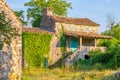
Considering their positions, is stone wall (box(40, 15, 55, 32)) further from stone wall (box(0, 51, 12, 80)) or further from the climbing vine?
stone wall (box(0, 51, 12, 80))

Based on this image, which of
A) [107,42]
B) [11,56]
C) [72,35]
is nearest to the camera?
[11,56]

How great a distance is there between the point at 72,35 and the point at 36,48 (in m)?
5.18

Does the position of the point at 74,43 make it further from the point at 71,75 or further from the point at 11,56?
the point at 11,56

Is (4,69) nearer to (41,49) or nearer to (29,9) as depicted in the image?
(41,49)

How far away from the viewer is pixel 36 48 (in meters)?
44.2

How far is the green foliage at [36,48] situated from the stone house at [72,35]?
1251 millimetres

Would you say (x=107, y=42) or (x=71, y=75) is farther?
(x=107, y=42)

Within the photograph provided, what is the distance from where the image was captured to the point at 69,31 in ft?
158

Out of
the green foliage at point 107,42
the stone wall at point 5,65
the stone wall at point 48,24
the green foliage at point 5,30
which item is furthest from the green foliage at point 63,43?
the green foliage at point 5,30

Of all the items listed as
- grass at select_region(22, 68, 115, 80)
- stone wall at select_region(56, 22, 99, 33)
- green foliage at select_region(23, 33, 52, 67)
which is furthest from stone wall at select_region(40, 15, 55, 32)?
grass at select_region(22, 68, 115, 80)

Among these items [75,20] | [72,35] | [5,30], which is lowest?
[72,35]

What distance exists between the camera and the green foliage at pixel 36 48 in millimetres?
43312

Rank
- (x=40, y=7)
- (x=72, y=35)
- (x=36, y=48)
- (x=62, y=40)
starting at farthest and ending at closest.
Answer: (x=40, y=7) < (x=62, y=40) < (x=72, y=35) < (x=36, y=48)

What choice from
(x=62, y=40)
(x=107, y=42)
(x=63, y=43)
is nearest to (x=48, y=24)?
(x=62, y=40)
